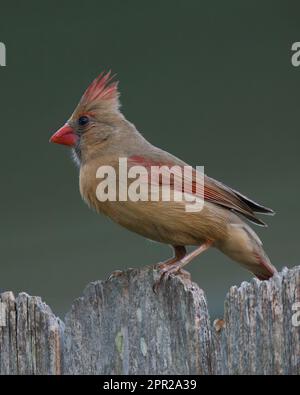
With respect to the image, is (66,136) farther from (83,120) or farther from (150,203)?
(150,203)

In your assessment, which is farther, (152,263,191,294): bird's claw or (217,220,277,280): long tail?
(217,220,277,280): long tail

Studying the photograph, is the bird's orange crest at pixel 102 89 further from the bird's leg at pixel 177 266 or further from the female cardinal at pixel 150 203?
the bird's leg at pixel 177 266

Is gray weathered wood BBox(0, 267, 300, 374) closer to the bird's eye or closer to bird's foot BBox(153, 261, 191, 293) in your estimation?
bird's foot BBox(153, 261, 191, 293)

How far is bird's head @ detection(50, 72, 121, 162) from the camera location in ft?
16.5

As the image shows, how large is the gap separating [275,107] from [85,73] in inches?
44.9

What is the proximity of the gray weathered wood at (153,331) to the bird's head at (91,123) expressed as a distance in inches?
57.9

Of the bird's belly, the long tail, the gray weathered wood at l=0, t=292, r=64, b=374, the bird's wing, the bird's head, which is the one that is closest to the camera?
the gray weathered wood at l=0, t=292, r=64, b=374

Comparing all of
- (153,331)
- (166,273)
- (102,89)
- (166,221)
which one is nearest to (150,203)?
(166,221)

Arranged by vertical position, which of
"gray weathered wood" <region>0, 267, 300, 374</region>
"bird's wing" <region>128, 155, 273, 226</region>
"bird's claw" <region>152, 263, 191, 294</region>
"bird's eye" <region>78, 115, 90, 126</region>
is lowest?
"gray weathered wood" <region>0, 267, 300, 374</region>

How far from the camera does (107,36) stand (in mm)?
6102

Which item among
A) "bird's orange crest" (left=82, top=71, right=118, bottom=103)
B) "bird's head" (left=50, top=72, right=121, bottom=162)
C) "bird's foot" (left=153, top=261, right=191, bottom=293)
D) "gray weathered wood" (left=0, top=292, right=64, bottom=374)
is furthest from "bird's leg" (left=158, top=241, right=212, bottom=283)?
"bird's orange crest" (left=82, top=71, right=118, bottom=103)

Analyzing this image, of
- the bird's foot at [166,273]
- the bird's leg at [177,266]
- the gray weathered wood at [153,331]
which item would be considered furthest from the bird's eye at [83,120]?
the gray weathered wood at [153,331]
